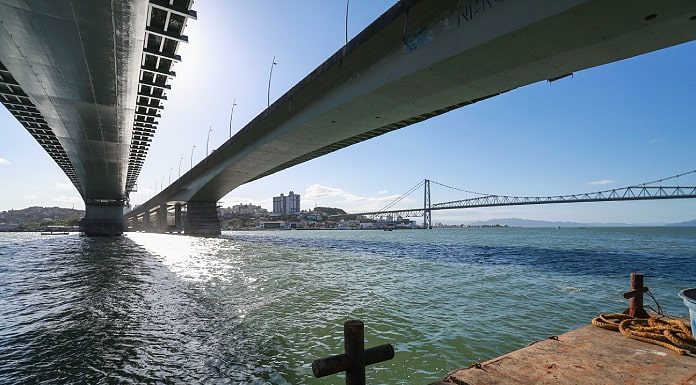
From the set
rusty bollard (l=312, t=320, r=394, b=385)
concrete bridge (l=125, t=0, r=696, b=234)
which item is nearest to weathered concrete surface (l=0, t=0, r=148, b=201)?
concrete bridge (l=125, t=0, r=696, b=234)

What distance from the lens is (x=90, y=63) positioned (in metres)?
18.7

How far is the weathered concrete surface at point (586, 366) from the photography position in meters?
5.29

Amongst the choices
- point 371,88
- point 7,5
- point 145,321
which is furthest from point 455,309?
point 7,5

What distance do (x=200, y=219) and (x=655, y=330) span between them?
256 feet

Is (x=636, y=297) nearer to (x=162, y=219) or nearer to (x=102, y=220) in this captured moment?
(x=102, y=220)

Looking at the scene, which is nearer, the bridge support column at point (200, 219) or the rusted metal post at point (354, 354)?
the rusted metal post at point (354, 354)

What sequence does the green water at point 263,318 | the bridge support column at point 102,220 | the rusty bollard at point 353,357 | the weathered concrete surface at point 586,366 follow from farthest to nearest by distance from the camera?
the bridge support column at point 102,220, the green water at point 263,318, the weathered concrete surface at point 586,366, the rusty bollard at point 353,357

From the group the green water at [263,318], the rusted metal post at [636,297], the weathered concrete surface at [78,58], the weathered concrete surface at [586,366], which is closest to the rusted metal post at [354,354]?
the weathered concrete surface at [586,366]

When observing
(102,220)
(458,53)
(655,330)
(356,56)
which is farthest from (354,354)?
(102,220)

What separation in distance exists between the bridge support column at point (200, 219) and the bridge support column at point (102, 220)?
14.6m

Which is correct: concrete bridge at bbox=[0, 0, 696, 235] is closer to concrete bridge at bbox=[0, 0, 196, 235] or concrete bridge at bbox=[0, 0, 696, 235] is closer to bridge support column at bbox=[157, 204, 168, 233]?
concrete bridge at bbox=[0, 0, 196, 235]

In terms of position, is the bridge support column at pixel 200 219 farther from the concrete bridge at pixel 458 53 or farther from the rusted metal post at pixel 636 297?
the rusted metal post at pixel 636 297

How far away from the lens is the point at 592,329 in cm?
784

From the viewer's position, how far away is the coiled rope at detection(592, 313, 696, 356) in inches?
257
